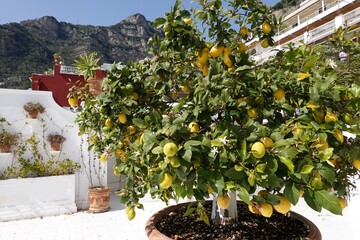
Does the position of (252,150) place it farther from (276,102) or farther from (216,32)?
(216,32)

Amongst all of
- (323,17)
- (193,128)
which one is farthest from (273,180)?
(323,17)

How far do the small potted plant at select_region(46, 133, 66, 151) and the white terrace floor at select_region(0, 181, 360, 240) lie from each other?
1188mm

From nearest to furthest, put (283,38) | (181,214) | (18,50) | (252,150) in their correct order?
(252,150)
(181,214)
(283,38)
(18,50)

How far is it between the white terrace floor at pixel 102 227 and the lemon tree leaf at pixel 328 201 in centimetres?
289

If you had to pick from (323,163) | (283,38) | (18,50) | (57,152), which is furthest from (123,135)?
(18,50)

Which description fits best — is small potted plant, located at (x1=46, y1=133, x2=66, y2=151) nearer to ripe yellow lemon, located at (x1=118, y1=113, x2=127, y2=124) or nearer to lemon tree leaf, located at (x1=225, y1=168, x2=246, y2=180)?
ripe yellow lemon, located at (x1=118, y1=113, x2=127, y2=124)

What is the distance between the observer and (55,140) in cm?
483

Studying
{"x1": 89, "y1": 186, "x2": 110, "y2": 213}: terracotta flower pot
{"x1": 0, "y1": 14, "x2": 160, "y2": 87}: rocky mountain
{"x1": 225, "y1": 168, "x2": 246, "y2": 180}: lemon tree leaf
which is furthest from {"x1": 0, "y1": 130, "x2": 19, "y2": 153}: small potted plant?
{"x1": 0, "y1": 14, "x2": 160, "y2": 87}: rocky mountain

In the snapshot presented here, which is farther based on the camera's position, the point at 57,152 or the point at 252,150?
the point at 57,152

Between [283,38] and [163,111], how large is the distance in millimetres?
35816

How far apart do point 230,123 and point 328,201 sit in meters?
0.55

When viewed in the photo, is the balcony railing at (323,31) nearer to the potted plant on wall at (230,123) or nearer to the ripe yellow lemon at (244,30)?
the ripe yellow lemon at (244,30)

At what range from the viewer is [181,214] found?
203cm

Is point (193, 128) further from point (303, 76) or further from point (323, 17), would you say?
point (323, 17)
